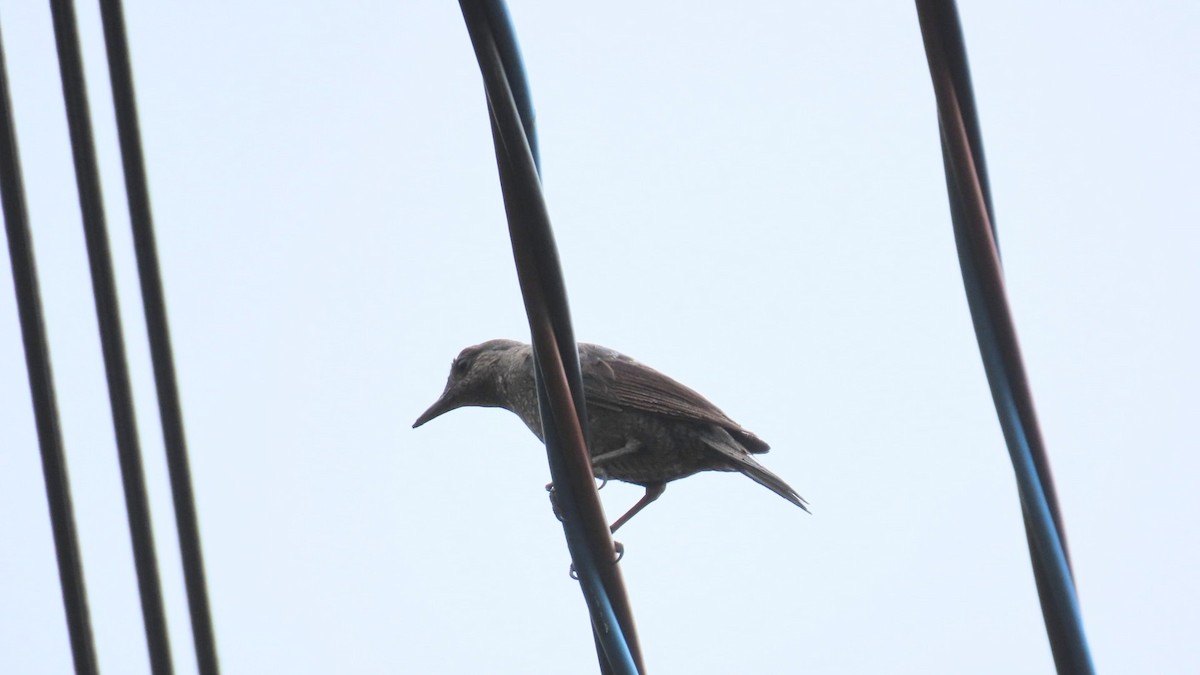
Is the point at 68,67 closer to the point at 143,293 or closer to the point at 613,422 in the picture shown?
the point at 143,293

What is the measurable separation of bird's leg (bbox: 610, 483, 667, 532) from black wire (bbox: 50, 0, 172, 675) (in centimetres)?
317

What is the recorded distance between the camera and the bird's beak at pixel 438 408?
21.6 ft

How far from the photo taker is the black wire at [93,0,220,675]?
2.43m

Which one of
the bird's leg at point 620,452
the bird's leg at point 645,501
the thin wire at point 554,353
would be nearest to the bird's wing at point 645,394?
the bird's leg at point 620,452

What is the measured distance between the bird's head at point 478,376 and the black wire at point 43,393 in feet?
11.8

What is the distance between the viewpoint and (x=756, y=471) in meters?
5.40

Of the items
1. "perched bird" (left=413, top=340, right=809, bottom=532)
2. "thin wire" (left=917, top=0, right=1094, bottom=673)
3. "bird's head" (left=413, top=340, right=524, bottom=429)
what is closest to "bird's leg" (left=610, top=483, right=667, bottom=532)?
"perched bird" (left=413, top=340, right=809, bottom=532)

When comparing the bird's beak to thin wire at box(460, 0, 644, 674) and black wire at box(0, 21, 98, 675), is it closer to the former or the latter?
black wire at box(0, 21, 98, 675)

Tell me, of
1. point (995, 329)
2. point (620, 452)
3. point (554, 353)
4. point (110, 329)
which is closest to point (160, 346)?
point (110, 329)

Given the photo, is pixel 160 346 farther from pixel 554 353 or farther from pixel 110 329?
pixel 554 353

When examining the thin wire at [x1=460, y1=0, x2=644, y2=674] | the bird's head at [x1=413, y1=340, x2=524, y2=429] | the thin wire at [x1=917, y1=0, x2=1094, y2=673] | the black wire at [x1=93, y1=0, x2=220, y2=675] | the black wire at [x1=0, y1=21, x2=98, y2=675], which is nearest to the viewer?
the thin wire at [x1=917, y1=0, x2=1094, y2=673]

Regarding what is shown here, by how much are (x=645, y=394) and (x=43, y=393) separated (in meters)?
3.44

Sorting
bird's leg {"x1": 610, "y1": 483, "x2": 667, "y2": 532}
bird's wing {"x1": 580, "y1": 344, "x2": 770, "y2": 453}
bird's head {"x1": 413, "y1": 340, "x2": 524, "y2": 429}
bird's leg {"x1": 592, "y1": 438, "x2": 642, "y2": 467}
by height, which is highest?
bird's head {"x1": 413, "y1": 340, "x2": 524, "y2": 429}

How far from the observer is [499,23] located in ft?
7.06
